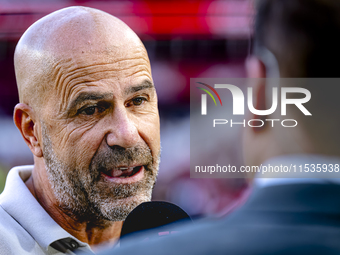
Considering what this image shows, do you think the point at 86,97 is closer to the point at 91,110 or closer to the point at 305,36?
the point at 91,110

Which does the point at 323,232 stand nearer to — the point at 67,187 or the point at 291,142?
the point at 291,142

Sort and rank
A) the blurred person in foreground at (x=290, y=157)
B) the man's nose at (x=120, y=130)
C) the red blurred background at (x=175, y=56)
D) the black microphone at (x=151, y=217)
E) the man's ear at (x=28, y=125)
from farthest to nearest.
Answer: the red blurred background at (x=175, y=56)
the man's ear at (x=28, y=125)
the man's nose at (x=120, y=130)
the black microphone at (x=151, y=217)
the blurred person in foreground at (x=290, y=157)

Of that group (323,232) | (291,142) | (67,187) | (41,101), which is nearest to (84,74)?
(41,101)

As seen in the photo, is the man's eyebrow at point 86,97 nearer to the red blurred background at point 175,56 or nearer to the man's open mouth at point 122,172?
the man's open mouth at point 122,172

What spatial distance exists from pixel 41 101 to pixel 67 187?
39 centimetres

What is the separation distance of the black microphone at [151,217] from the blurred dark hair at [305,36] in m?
0.80

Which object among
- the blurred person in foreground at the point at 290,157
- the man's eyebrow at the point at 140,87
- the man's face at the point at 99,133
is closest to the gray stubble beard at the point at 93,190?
the man's face at the point at 99,133

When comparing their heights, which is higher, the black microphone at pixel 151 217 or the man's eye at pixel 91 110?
the man's eye at pixel 91 110

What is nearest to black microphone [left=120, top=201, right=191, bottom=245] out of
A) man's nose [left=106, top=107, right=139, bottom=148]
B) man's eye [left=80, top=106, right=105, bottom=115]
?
man's nose [left=106, top=107, right=139, bottom=148]

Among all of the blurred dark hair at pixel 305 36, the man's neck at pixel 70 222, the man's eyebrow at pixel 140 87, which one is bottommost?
the man's neck at pixel 70 222

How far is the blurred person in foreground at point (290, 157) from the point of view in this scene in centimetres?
64

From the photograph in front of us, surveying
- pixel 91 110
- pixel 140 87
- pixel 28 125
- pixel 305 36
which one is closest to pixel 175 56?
pixel 140 87

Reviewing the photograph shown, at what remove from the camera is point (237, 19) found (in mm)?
2088

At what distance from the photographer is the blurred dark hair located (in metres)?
0.73
